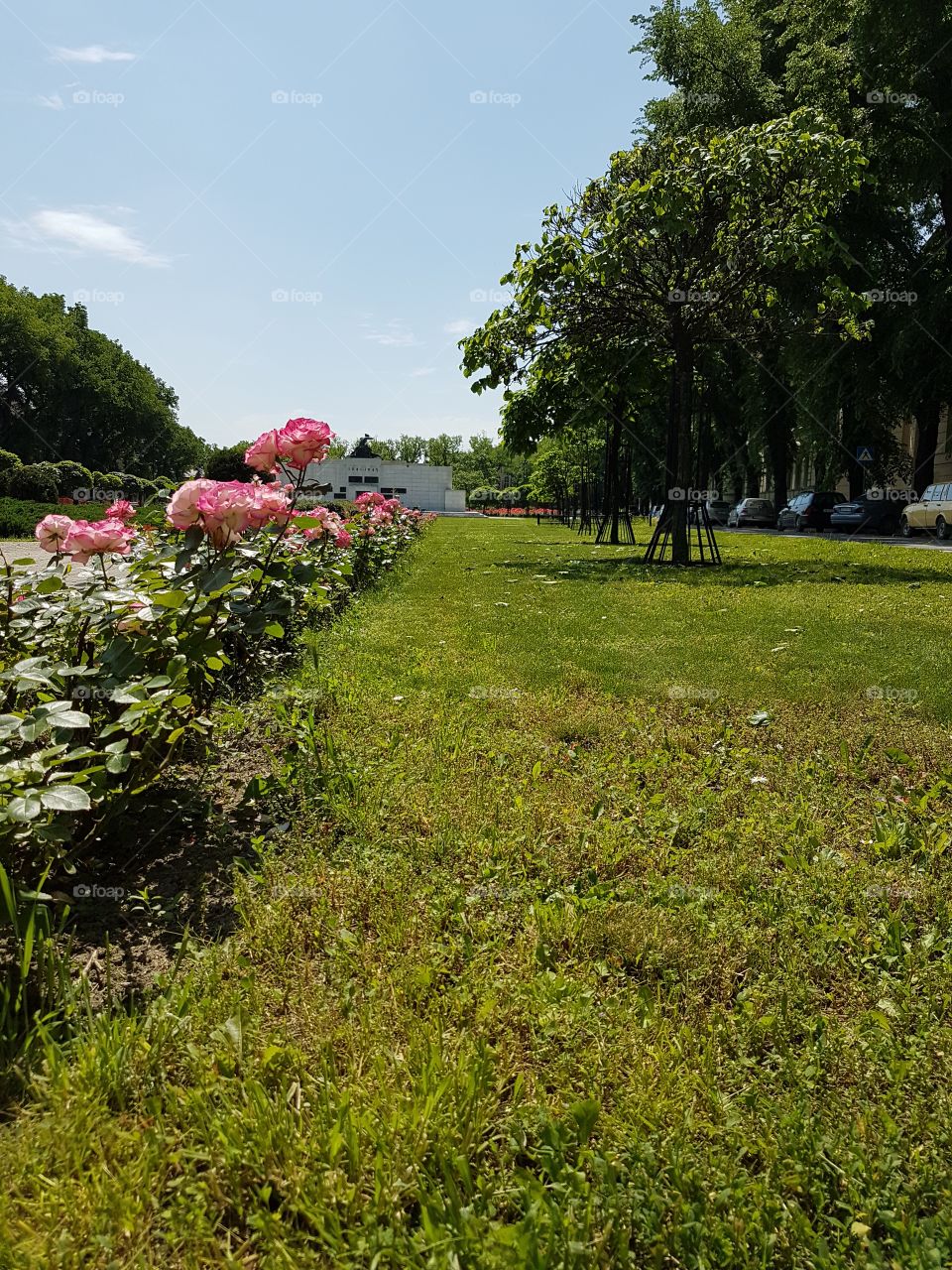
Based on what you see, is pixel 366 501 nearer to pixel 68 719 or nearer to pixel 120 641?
pixel 120 641

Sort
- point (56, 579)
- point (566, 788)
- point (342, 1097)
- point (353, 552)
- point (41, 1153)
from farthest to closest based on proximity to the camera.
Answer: point (353, 552), point (566, 788), point (56, 579), point (342, 1097), point (41, 1153)

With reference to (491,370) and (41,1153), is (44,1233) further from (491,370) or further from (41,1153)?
(491,370)

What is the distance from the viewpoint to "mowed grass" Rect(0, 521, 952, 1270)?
1.54 m

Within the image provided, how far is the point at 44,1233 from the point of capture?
1491 mm

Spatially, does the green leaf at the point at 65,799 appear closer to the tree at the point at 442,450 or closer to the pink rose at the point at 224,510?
the pink rose at the point at 224,510

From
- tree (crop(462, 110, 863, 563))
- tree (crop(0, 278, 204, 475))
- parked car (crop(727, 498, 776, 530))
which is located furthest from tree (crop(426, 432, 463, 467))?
tree (crop(462, 110, 863, 563))

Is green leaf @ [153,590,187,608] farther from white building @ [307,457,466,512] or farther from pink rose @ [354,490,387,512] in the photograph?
white building @ [307,457,466,512]

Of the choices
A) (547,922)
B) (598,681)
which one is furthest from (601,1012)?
(598,681)

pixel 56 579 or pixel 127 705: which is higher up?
pixel 56 579

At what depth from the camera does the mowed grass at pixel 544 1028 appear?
154 centimetres

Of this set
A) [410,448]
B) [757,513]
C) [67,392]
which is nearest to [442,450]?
[410,448]

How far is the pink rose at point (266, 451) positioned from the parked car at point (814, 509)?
31.4 metres

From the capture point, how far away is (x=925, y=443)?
27.9m

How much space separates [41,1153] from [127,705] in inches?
58.8
